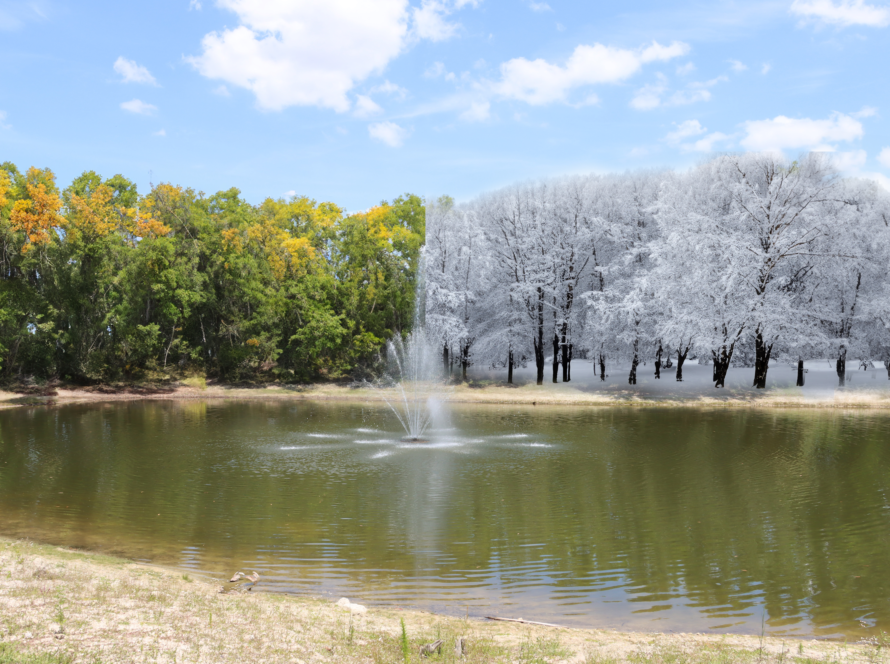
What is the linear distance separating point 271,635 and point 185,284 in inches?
1718

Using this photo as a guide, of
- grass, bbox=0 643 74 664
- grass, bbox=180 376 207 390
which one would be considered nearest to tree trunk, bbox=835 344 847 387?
grass, bbox=180 376 207 390

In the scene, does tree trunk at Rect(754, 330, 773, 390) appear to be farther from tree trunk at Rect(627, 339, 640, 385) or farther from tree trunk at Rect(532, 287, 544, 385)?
tree trunk at Rect(532, 287, 544, 385)

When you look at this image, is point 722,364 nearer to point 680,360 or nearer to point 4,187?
point 680,360

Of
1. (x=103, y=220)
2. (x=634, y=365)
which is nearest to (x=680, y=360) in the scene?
(x=634, y=365)

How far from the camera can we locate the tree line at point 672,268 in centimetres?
4047

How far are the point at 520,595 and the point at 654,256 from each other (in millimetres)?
35360

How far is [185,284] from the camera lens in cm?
4738

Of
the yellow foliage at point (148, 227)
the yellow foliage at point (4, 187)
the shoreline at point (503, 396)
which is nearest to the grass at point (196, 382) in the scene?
the shoreline at point (503, 396)

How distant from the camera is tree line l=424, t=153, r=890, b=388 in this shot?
4047 centimetres

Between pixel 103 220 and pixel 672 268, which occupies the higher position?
pixel 103 220

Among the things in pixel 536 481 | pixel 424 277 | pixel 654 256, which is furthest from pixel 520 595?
pixel 424 277

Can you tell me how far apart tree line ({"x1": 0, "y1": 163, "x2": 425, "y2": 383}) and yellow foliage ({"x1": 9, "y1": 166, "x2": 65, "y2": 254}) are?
0.09m

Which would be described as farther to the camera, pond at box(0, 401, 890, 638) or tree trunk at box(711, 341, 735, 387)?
tree trunk at box(711, 341, 735, 387)

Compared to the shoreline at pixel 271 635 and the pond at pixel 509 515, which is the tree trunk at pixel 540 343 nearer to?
the pond at pixel 509 515
